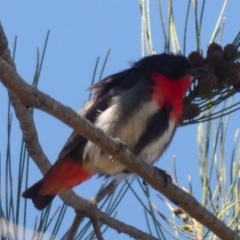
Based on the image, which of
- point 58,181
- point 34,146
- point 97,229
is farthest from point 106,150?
point 58,181

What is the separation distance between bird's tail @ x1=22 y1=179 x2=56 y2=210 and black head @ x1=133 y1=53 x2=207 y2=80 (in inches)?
25.2

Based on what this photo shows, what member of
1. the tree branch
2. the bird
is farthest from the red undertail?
the tree branch

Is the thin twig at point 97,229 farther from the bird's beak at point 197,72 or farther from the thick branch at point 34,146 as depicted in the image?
the bird's beak at point 197,72

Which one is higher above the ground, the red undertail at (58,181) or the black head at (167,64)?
the black head at (167,64)

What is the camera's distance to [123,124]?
2248mm

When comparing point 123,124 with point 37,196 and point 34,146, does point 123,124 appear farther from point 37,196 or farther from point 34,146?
point 34,146

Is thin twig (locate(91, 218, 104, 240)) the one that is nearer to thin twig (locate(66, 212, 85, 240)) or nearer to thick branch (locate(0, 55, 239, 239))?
thin twig (locate(66, 212, 85, 240))

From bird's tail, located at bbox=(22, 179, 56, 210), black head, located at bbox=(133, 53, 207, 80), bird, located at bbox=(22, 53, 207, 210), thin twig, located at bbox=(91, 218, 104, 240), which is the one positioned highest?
black head, located at bbox=(133, 53, 207, 80)

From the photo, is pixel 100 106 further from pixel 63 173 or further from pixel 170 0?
pixel 170 0

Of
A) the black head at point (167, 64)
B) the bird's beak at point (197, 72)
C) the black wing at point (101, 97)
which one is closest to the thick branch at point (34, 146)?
the black wing at point (101, 97)

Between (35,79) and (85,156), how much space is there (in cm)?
56

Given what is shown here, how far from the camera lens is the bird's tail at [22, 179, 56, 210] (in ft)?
7.13

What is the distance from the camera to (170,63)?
99.0 inches

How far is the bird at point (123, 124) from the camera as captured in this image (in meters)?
2.25
